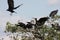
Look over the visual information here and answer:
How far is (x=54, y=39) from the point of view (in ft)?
55.5

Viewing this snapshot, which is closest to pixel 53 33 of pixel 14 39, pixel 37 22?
pixel 14 39

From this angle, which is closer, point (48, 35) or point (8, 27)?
point (48, 35)

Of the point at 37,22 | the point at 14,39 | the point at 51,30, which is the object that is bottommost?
the point at 14,39

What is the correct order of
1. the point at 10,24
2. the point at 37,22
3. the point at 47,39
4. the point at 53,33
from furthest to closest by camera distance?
the point at 10,24
the point at 47,39
the point at 53,33
the point at 37,22

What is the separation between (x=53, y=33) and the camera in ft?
48.2

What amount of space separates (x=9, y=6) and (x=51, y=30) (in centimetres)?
660

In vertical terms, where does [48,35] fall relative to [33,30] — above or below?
below

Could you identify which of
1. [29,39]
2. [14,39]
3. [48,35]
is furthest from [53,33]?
[14,39]

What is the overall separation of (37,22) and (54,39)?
28.0ft

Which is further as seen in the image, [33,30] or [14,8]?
[33,30]

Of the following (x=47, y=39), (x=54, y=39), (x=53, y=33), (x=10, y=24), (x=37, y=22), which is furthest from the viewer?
(x=10, y=24)

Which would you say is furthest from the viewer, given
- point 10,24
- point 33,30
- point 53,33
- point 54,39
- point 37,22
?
point 10,24

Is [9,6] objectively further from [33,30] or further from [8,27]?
[8,27]

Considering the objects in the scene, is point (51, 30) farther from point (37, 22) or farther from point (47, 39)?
point (37, 22)
